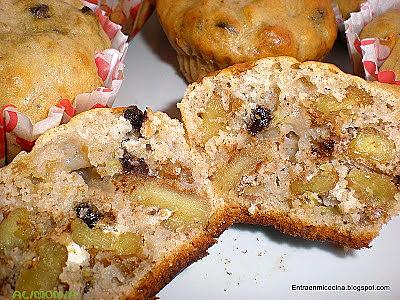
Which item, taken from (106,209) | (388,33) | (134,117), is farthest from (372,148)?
(106,209)

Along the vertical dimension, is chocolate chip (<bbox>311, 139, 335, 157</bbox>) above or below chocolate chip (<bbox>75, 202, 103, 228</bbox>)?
above

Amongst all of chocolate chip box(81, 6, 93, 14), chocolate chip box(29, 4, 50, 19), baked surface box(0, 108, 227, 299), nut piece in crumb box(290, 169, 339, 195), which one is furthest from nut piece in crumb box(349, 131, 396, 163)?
chocolate chip box(29, 4, 50, 19)

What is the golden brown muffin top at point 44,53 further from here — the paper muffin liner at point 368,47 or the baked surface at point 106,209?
the paper muffin liner at point 368,47

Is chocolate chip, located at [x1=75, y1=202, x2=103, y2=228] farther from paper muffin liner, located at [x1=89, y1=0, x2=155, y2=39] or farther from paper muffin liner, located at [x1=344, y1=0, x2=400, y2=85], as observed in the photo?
paper muffin liner, located at [x1=344, y1=0, x2=400, y2=85]

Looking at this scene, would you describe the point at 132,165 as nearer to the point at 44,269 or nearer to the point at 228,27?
the point at 44,269

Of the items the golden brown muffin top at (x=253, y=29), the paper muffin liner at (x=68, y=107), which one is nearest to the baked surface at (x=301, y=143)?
the golden brown muffin top at (x=253, y=29)

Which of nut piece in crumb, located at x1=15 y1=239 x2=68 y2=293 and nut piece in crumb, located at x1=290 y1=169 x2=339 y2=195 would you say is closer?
nut piece in crumb, located at x1=15 y1=239 x2=68 y2=293

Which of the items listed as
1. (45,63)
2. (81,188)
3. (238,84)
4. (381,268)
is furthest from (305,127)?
(45,63)

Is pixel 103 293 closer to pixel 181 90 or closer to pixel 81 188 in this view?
pixel 81 188
